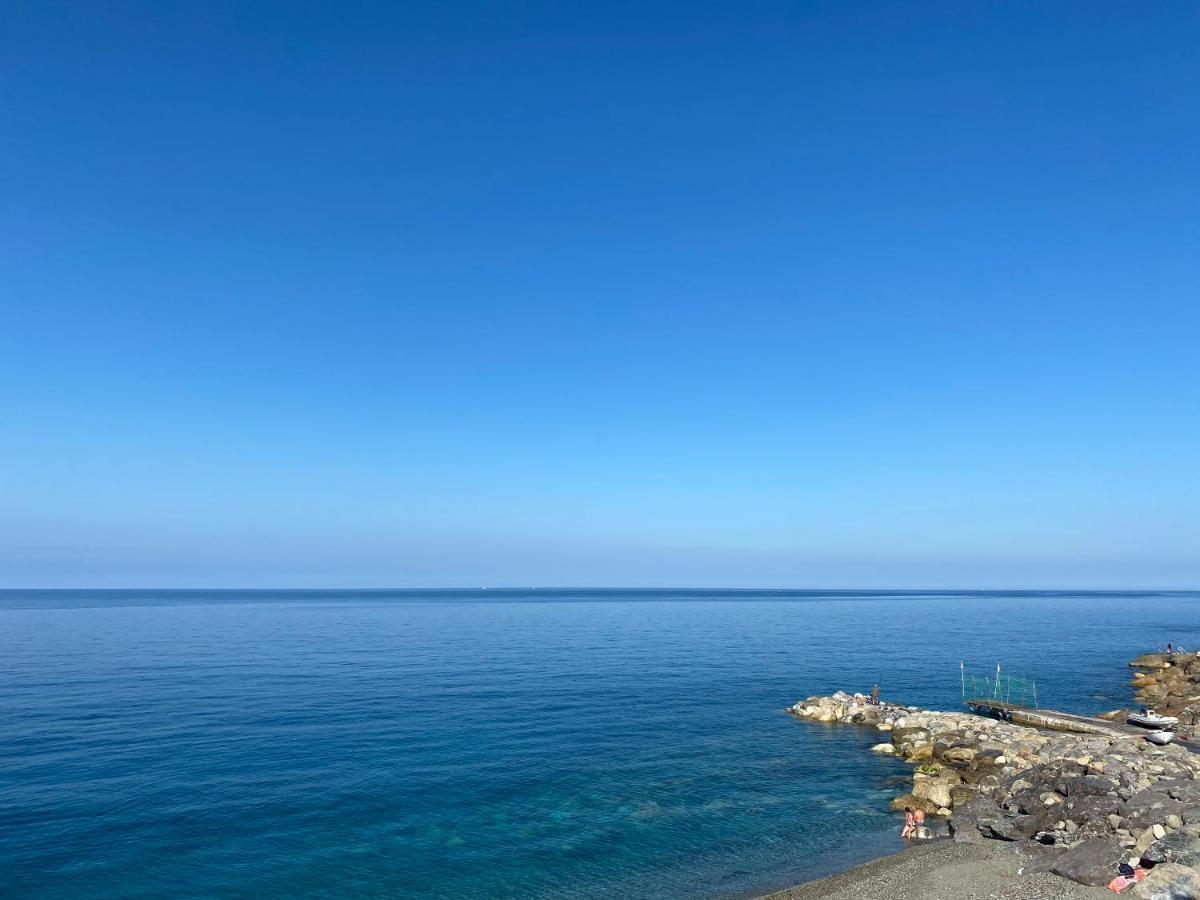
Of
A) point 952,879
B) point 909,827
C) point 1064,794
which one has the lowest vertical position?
point 909,827

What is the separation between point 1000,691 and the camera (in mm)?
79438

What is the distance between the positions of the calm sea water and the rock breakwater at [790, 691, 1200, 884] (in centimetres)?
372

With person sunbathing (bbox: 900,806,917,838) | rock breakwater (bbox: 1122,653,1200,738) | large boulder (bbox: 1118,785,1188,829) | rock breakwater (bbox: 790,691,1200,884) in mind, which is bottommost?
rock breakwater (bbox: 1122,653,1200,738)

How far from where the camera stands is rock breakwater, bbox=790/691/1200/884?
106 ft

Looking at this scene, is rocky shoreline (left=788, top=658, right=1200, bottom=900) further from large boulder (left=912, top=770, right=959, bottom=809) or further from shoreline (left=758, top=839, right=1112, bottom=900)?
shoreline (left=758, top=839, right=1112, bottom=900)

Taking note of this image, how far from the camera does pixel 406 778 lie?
47.7 m

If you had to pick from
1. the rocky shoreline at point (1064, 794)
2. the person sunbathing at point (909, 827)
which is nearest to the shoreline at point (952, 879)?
the rocky shoreline at point (1064, 794)

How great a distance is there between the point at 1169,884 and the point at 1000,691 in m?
57.6

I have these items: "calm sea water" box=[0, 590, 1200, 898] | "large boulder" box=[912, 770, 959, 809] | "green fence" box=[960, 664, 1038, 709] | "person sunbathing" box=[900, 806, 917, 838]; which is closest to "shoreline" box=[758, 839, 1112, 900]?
"calm sea water" box=[0, 590, 1200, 898]

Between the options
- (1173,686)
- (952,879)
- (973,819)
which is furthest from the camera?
(1173,686)

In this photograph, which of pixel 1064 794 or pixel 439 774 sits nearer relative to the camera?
pixel 1064 794

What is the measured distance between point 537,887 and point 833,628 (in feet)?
528

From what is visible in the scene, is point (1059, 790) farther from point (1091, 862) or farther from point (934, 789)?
point (1091, 862)

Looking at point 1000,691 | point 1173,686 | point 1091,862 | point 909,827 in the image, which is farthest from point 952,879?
point 1173,686
